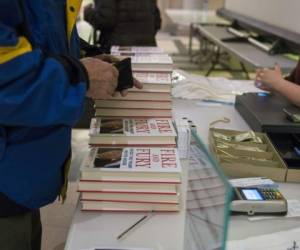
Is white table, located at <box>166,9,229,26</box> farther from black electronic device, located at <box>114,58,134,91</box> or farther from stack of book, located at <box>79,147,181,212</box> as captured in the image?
stack of book, located at <box>79,147,181,212</box>

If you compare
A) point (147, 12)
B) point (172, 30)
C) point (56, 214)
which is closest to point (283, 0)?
point (147, 12)

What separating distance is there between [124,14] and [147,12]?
167 millimetres

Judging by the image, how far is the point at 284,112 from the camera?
4.63 ft

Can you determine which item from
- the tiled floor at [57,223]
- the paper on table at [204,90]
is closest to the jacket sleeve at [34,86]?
the paper on table at [204,90]

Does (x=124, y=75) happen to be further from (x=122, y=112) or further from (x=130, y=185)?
Result: (x=130, y=185)

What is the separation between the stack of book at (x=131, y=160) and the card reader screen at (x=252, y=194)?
0.17 meters

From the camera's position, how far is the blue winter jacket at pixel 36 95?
2.43 ft

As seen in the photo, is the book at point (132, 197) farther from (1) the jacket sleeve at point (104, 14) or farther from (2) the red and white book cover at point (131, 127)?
(1) the jacket sleeve at point (104, 14)

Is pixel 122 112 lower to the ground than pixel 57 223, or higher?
higher

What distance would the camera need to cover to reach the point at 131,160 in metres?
0.97

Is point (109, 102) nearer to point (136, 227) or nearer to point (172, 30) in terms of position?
point (136, 227)

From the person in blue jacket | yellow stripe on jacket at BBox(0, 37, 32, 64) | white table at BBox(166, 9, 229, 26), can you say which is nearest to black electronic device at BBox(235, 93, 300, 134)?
the person in blue jacket

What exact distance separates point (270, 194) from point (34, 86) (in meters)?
0.61

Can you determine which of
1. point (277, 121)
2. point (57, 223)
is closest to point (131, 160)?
point (277, 121)
